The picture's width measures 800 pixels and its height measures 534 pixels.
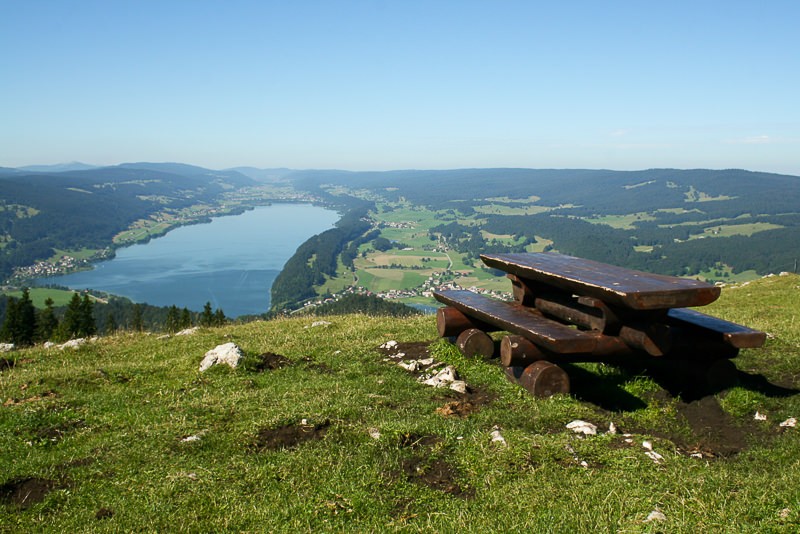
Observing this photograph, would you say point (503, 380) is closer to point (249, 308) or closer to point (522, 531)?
point (522, 531)

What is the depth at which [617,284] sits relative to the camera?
821 cm

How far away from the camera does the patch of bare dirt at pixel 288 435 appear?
22.3ft

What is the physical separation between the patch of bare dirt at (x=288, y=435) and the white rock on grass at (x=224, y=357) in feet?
12.4

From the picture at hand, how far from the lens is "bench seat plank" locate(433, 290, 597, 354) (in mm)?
8169

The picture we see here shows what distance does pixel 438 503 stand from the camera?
17.5 feet

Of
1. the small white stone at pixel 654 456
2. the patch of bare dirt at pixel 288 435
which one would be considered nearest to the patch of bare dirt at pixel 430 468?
the patch of bare dirt at pixel 288 435

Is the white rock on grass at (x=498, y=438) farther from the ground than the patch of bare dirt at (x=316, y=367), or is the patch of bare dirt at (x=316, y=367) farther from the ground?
the white rock on grass at (x=498, y=438)

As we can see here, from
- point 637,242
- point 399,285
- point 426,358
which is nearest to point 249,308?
point 399,285

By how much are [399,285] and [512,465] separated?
137592mm

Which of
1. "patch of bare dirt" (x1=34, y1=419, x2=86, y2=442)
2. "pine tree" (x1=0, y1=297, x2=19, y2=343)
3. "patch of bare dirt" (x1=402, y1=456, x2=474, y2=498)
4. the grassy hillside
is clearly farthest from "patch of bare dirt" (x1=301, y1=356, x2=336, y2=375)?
"pine tree" (x1=0, y1=297, x2=19, y2=343)

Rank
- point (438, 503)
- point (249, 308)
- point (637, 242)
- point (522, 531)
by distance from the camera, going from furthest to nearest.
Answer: point (637, 242) < point (249, 308) < point (438, 503) < point (522, 531)

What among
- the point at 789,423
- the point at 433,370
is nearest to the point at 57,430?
the point at 433,370

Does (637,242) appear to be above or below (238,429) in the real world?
below

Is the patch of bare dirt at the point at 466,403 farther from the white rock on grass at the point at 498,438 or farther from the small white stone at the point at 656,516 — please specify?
the small white stone at the point at 656,516
